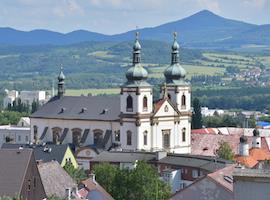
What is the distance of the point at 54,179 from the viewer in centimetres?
4659

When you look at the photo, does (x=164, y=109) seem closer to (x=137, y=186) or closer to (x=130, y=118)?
(x=130, y=118)

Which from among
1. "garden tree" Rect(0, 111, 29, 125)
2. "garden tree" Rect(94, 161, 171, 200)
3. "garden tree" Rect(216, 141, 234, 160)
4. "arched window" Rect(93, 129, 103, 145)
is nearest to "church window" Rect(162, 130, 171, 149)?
"garden tree" Rect(216, 141, 234, 160)

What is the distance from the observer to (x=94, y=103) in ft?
282

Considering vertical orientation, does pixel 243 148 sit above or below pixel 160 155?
above

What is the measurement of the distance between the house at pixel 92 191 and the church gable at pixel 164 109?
106 ft

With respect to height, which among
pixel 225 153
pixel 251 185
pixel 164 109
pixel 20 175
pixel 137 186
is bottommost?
pixel 137 186

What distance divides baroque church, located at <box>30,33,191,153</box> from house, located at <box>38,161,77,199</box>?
100 feet

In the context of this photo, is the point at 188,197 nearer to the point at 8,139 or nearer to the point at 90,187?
the point at 90,187

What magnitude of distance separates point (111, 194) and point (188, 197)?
832 centimetres

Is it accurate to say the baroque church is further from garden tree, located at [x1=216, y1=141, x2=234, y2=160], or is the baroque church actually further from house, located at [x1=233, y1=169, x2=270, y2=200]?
house, located at [x1=233, y1=169, x2=270, y2=200]

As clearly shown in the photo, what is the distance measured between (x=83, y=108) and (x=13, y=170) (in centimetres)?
4764

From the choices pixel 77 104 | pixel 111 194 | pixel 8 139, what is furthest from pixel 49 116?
pixel 111 194

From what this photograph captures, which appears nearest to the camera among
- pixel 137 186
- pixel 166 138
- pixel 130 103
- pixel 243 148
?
pixel 137 186

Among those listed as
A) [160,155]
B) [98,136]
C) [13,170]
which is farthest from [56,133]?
[13,170]
